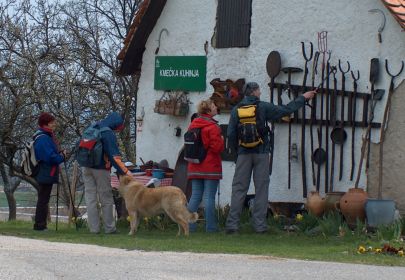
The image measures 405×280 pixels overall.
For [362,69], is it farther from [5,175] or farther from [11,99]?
[5,175]

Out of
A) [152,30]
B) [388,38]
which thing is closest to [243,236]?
[388,38]

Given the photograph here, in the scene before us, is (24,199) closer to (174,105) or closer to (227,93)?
(174,105)

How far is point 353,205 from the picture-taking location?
1368 cm

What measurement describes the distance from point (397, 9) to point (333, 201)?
2.77 metres

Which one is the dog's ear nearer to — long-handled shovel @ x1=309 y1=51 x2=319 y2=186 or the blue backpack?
the blue backpack

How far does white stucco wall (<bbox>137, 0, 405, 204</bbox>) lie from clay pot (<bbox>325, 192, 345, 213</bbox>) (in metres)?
0.50

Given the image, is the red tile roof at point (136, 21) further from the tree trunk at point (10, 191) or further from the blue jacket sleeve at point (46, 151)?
the tree trunk at point (10, 191)

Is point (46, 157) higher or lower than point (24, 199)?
higher

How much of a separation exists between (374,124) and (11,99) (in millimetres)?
12574

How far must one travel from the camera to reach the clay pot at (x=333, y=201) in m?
14.1

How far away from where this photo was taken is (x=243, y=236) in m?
13.7

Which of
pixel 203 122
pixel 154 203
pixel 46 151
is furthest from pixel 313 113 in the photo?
pixel 46 151

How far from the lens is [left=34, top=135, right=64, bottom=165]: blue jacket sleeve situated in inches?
572

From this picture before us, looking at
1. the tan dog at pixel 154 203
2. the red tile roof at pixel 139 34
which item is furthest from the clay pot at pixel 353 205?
the red tile roof at pixel 139 34
